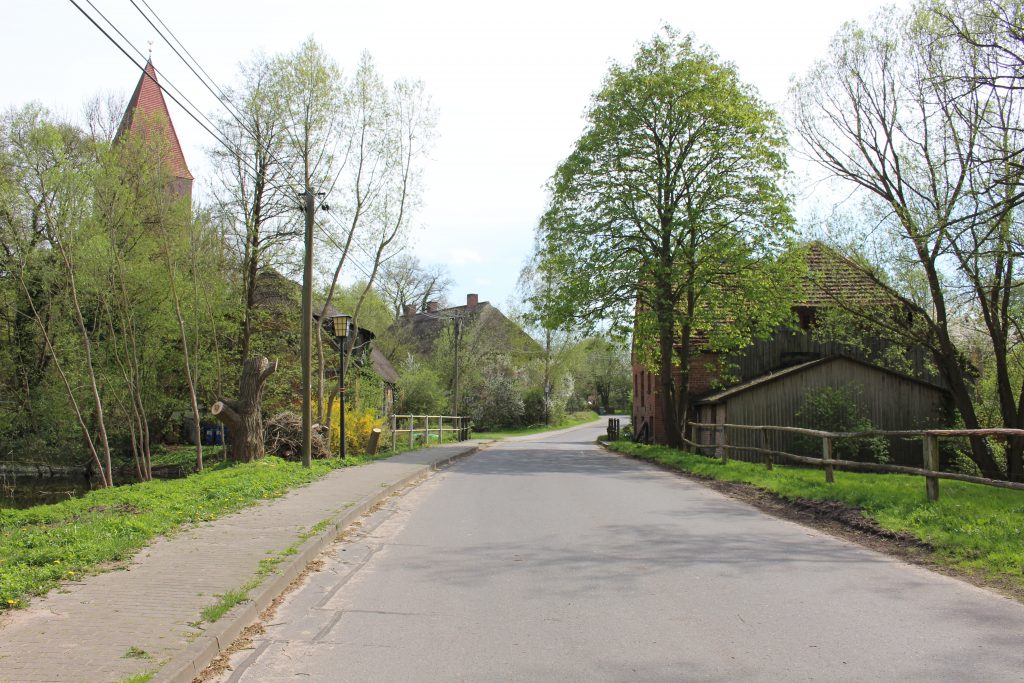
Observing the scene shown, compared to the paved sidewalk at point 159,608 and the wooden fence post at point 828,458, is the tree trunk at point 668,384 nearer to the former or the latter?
the wooden fence post at point 828,458

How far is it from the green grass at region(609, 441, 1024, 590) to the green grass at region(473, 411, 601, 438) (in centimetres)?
3780

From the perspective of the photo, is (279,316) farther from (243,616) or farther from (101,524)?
(243,616)

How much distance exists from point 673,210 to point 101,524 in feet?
65.8

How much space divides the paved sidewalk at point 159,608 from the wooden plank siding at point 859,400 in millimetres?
19012

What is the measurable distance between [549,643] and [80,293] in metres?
19.6

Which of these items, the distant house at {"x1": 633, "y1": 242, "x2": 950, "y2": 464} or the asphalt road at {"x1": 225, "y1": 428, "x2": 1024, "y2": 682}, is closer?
the asphalt road at {"x1": 225, "y1": 428, "x2": 1024, "y2": 682}

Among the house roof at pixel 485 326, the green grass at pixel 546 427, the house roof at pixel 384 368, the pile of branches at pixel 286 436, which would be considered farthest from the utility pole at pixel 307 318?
the house roof at pixel 485 326

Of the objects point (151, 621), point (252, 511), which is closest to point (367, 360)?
point (252, 511)

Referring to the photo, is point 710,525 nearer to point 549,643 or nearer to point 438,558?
point 438,558

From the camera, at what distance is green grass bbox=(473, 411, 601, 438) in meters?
52.7

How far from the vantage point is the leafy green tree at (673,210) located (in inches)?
947

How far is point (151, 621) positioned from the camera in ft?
16.9

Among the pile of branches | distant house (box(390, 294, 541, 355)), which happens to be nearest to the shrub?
the pile of branches

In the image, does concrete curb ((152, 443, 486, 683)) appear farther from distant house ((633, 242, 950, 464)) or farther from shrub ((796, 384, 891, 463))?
distant house ((633, 242, 950, 464))
